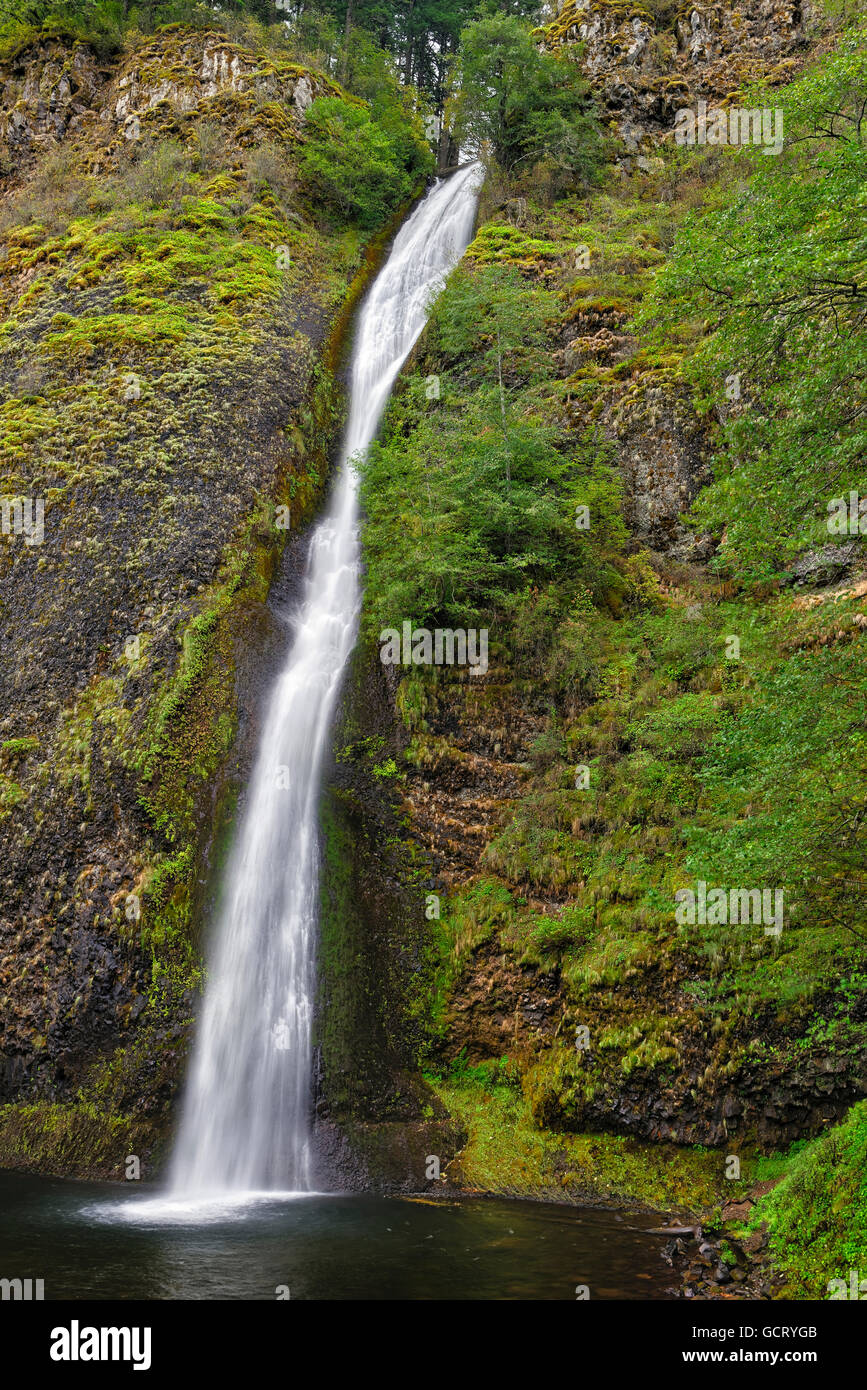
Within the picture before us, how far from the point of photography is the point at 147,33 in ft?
104

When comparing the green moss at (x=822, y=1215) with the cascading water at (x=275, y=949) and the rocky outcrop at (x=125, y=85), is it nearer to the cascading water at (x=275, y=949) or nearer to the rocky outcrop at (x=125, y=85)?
the cascading water at (x=275, y=949)

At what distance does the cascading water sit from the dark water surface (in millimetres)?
703

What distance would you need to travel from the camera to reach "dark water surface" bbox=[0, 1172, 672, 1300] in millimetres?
6355

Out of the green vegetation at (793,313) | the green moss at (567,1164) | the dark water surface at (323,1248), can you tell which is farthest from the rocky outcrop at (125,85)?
the dark water surface at (323,1248)

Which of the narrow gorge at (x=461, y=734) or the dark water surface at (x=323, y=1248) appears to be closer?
the dark water surface at (x=323, y=1248)

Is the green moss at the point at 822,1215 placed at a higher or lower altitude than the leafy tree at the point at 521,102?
lower

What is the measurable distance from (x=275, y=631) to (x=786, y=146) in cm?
1073

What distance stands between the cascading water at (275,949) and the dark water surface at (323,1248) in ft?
2.31

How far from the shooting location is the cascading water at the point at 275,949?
33.3ft

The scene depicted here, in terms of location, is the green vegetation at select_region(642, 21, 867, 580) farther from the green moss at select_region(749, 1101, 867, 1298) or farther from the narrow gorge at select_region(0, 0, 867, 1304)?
the green moss at select_region(749, 1101, 867, 1298)

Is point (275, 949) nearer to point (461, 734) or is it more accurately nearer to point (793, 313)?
point (461, 734)

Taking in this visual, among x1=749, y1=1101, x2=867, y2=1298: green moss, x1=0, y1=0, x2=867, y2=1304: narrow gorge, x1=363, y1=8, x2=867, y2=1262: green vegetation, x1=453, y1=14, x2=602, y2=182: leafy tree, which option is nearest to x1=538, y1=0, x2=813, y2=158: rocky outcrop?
x1=0, y1=0, x2=867, y2=1304: narrow gorge
